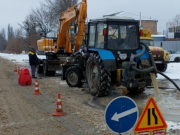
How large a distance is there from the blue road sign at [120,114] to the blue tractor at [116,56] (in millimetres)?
4676

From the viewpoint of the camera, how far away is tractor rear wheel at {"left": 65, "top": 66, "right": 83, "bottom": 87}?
12.4 metres

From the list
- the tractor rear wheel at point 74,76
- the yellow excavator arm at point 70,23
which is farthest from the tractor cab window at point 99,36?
the yellow excavator arm at point 70,23

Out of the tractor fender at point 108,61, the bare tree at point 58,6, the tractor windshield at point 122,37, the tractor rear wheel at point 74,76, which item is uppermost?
the bare tree at point 58,6

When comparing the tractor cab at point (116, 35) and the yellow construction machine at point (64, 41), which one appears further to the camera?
the yellow construction machine at point (64, 41)

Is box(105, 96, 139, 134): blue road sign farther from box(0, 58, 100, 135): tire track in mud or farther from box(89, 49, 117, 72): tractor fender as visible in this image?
box(89, 49, 117, 72): tractor fender

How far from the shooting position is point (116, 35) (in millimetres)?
10281

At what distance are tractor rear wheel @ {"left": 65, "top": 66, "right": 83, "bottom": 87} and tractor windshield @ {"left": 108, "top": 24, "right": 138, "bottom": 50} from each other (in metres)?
2.70

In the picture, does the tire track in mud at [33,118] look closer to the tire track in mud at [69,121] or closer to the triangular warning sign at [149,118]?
the tire track in mud at [69,121]

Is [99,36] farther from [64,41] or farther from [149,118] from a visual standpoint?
[64,41]

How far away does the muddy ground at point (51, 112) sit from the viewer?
21.6ft

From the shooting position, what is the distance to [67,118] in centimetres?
755

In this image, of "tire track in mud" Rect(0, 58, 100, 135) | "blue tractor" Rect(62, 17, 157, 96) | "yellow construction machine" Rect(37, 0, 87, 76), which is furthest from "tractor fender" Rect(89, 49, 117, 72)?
"yellow construction machine" Rect(37, 0, 87, 76)

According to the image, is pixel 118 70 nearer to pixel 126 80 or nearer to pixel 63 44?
pixel 126 80

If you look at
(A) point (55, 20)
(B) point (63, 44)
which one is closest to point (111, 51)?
(B) point (63, 44)
